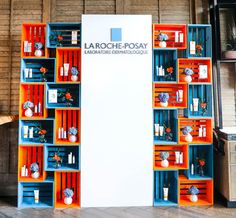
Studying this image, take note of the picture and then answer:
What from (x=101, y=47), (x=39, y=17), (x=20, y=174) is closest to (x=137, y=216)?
(x=20, y=174)

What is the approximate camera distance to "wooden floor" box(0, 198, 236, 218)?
3.16 m

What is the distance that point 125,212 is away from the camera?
10.7 ft

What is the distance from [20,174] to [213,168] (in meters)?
3.01

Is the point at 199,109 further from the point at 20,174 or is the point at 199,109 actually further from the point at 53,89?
the point at 20,174

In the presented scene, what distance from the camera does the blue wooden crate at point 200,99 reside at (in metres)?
3.71

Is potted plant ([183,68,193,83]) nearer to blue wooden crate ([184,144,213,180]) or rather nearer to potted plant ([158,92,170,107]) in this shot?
potted plant ([158,92,170,107])

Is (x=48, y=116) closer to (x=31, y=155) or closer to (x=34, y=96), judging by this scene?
(x=34, y=96)

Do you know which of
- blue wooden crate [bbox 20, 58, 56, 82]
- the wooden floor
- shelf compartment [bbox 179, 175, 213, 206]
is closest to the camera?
the wooden floor

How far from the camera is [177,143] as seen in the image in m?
3.52

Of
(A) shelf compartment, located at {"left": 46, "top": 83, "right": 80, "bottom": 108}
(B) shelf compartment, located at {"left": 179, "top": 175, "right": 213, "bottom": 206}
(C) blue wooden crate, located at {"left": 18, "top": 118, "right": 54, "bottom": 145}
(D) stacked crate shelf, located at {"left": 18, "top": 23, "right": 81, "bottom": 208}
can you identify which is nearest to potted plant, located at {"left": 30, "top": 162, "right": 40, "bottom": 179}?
(D) stacked crate shelf, located at {"left": 18, "top": 23, "right": 81, "bottom": 208}

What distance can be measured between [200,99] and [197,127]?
1.53 ft

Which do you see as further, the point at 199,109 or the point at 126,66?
the point at 199,109

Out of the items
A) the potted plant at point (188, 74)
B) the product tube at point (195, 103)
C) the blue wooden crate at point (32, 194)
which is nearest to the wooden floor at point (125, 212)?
the blue wooden crate at point (32, 194)

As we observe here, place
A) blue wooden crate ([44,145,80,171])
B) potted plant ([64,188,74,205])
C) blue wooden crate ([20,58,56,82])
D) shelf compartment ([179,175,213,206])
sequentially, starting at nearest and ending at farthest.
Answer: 1. potted plant ([64,188,74,205])
2. shelf compartment ([179,175,213,206])
3. blue wooden crate ([44,145,80,171])
4. blue wooden crate ([20,58,56,82])
